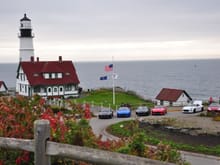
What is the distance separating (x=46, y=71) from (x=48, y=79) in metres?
1.26

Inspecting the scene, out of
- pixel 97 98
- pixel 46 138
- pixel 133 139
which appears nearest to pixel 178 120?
pixel 97 98

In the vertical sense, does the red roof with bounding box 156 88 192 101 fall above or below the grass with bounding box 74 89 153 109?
above

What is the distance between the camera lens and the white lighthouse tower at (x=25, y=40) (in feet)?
226

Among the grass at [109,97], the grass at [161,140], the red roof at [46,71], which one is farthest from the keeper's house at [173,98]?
the grass at [161,140]

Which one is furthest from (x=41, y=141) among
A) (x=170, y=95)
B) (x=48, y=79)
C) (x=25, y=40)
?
(x=25, y=40)

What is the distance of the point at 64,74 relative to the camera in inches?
2477

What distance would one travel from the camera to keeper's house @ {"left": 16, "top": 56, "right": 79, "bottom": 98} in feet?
199

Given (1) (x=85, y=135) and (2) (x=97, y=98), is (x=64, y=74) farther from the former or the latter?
(1) (x=85, y=135)

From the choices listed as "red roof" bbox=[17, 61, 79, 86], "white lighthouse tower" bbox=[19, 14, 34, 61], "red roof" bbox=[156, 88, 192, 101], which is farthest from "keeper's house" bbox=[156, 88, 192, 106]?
"white lighthouse tower" bbox=[19, 14, 34, 61]

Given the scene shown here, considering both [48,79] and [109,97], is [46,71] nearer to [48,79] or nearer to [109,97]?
[48,79]

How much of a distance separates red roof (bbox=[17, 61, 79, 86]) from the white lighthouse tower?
24.9ft

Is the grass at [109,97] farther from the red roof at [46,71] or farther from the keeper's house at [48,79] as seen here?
the red roof at [46,71]

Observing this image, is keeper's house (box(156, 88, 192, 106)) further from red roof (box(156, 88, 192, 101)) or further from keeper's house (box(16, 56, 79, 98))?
keeper's house (box(16, 56, 79, 98))

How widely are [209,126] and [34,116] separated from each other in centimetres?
2685
